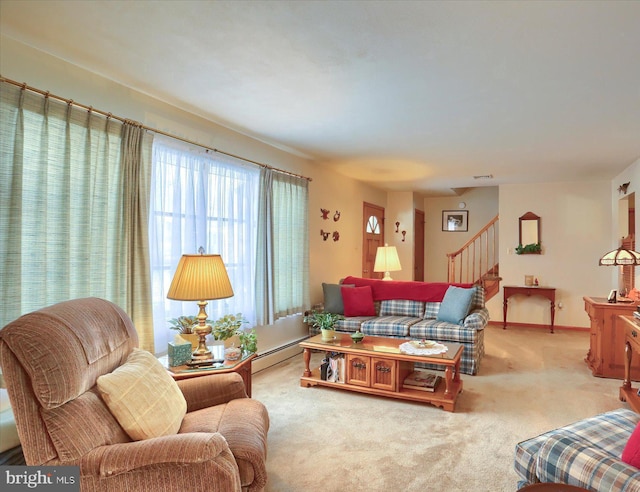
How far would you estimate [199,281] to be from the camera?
8.27 feet

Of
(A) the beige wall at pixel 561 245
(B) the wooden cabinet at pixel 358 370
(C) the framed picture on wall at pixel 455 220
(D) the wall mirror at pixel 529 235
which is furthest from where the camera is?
(C) the framed picture on wall at pixel 455 220

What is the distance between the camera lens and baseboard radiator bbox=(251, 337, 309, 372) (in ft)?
13.8

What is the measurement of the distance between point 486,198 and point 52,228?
7.92 m

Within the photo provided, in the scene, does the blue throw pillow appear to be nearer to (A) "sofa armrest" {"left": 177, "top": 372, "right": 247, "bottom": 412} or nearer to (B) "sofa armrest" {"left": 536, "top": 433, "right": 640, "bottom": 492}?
(B) "sofa armrest" {"left": 536, "top": 433, "right": 640, "bottom": 492}

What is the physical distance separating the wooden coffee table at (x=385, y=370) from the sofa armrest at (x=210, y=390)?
1.50 meters

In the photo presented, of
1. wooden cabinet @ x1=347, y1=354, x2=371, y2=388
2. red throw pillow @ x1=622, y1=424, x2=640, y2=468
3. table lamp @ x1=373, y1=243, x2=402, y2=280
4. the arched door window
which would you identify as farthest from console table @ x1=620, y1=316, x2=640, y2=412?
the arched door window

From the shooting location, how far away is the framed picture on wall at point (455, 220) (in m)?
8.47

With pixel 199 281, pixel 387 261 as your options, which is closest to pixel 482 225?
pixel 387 261

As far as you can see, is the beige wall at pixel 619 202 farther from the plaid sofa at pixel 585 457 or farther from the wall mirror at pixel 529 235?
the plaid sofa at pixel 585 457

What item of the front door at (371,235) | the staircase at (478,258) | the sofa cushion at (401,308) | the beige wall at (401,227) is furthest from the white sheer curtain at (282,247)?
the staircase at (478,258)

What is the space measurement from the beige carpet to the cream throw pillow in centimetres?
80

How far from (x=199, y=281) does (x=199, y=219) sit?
1.09 m

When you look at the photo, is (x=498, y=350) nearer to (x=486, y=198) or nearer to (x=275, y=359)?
(x=275, y=359)

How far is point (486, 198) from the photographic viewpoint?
8312 mm
